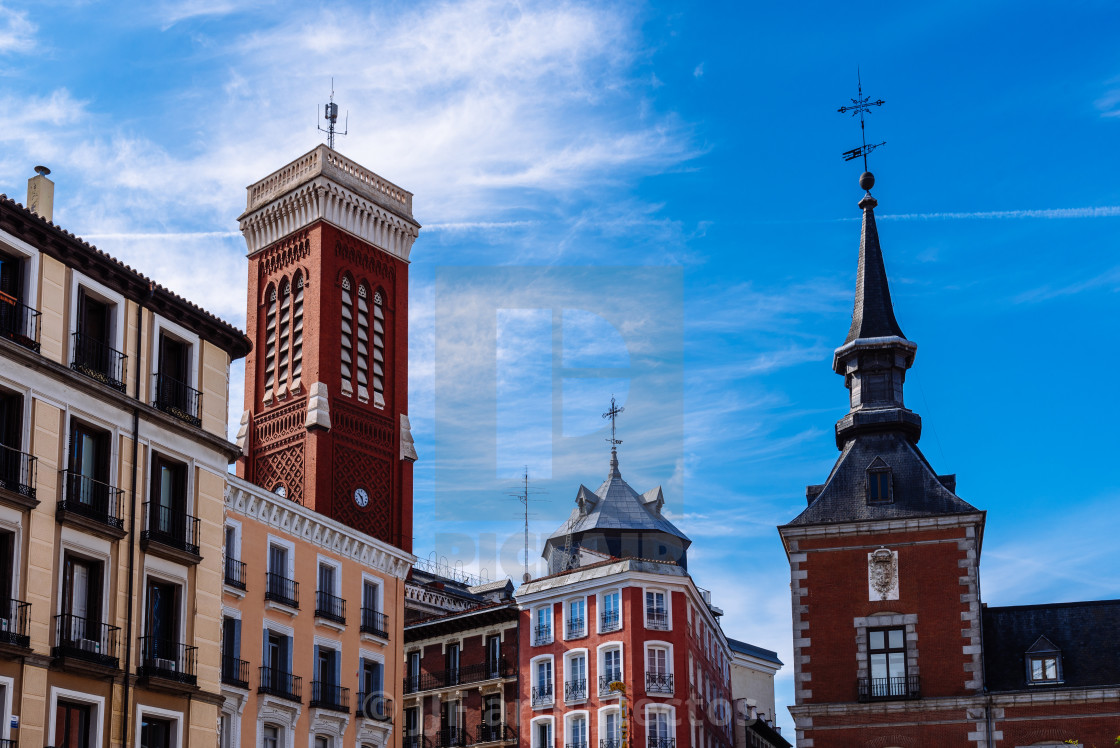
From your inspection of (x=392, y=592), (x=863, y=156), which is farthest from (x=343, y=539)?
(x=863, y=156)

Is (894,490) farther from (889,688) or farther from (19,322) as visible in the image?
(19,322)

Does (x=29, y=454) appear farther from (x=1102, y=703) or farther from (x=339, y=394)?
(x=339, y=394)

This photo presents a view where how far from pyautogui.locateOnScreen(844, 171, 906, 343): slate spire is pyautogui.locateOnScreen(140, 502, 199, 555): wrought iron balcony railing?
31.0m

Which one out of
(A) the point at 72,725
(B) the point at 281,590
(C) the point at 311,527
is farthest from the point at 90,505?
(C) the point at 311,527

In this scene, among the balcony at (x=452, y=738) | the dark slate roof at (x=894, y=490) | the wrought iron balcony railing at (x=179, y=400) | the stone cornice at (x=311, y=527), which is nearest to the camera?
the wrought iron balcony railing at (x=179, y=400)

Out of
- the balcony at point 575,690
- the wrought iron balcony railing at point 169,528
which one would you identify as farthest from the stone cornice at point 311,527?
the balcony at point 575,690

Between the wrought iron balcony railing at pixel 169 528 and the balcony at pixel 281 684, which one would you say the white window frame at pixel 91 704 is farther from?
the balcony at pixel 281 684

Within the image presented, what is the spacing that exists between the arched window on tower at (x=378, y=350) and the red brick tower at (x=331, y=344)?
8cm

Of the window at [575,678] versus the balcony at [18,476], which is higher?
the balcony at [18,476]

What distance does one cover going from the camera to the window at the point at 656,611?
73.8 metres

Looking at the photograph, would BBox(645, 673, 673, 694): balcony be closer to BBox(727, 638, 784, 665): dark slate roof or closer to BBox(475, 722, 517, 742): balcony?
BBox(475, 722, 517, 742): balcony

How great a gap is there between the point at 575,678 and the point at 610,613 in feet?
12.6

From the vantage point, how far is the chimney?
41.8 m

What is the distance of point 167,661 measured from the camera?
126ft
